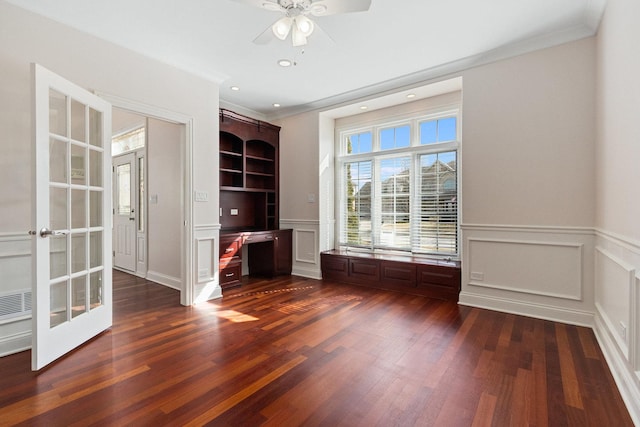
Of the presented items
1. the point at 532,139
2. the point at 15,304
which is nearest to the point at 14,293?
the point at 15,304

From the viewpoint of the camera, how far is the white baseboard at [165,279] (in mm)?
4273

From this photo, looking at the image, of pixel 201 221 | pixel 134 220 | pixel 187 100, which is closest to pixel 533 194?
pixel 201 221

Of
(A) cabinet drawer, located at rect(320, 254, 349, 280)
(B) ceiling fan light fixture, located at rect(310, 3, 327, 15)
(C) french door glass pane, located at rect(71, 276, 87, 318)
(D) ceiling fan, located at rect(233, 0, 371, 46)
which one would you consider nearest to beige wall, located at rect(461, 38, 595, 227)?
(A) cabinet drawer, located at rect(320, 254, 349, 280)

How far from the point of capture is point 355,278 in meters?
4.52

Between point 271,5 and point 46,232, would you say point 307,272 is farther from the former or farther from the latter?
point 271,5

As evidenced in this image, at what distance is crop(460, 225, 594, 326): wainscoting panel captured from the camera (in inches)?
115

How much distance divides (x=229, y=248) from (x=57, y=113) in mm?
2349

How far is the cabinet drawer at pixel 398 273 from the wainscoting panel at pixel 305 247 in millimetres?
1104

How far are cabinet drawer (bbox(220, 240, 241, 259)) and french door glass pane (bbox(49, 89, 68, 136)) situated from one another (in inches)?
83.1

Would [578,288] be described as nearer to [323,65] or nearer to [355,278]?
[355,278]

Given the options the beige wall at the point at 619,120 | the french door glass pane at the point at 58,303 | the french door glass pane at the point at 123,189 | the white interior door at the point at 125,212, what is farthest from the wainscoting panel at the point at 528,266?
the french door glass pane at the point at 123,189

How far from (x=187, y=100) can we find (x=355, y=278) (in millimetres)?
3192

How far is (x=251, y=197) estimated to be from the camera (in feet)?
17.4

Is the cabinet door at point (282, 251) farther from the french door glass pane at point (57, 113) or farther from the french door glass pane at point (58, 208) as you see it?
the french door glass pane at point (57, 113)
